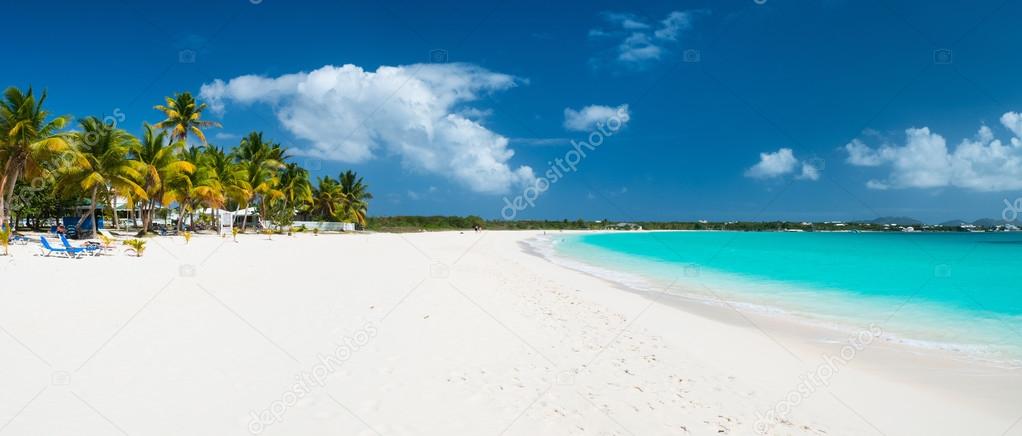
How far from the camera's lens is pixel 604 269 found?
71.3 ft

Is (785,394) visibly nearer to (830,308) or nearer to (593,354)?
(593,354)

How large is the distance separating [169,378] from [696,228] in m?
182

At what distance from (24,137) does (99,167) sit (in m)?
4.05

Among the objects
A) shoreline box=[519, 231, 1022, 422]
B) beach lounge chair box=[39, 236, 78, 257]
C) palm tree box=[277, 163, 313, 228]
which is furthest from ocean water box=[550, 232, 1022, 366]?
palm tree box=[277, 163, 313, 228]

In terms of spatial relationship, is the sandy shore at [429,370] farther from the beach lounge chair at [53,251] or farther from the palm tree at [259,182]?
the palm tree at [259,182]

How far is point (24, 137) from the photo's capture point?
21609 millimetres

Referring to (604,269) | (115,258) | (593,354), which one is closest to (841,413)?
(593,354)

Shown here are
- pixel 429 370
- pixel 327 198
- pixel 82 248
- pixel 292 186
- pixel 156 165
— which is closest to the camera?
pixel 429 370

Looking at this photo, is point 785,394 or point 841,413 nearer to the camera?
point 841,413

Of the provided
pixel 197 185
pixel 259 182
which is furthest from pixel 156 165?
pixel 259 182
